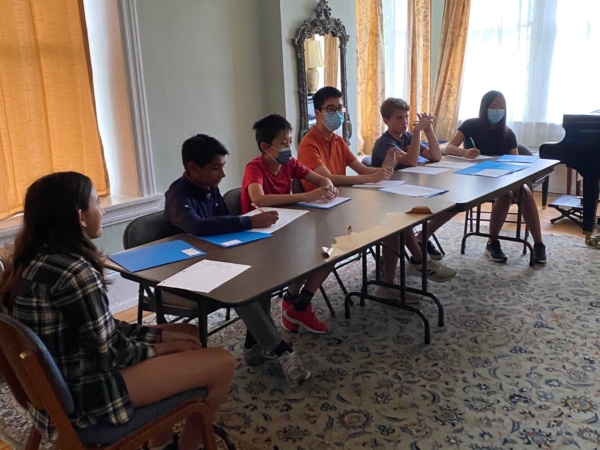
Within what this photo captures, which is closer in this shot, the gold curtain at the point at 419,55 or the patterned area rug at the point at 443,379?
the patterned area rug at the point at 443,379

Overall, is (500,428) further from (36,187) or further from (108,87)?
(108,87)

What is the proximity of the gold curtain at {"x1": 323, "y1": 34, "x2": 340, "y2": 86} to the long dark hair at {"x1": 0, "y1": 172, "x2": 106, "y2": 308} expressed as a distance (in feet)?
10.7

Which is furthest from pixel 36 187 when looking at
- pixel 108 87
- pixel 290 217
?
pixel 108 87

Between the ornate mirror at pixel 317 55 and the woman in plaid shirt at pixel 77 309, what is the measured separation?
283cm

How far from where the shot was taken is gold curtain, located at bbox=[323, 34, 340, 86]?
4.29 metres

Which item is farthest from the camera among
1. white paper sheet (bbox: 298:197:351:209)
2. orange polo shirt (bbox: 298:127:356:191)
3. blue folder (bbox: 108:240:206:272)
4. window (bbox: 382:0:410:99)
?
window (bbox: 382:0:410:99)

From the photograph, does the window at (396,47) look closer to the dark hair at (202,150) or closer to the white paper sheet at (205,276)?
the dark hair at (202,150)

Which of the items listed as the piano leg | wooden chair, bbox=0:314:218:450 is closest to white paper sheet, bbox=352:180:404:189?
wooden chair, bbox=0:314:218:450

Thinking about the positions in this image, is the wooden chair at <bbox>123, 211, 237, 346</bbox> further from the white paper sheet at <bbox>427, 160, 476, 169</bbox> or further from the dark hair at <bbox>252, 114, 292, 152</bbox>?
the white paper sheet at <bbox>427, 160, 476, 169</bbox>

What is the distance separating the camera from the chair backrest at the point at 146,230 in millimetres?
2102

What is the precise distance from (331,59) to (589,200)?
7.45ft

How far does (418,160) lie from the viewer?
343 cm

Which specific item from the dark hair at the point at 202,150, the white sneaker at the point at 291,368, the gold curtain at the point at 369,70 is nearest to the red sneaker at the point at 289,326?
the white sneaker at the point at 291,368

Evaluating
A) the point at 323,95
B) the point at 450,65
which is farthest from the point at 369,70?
the point at 323,95
